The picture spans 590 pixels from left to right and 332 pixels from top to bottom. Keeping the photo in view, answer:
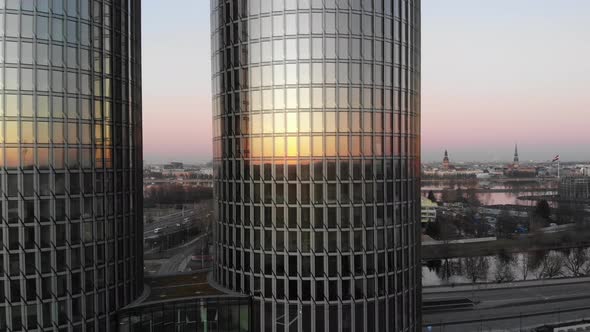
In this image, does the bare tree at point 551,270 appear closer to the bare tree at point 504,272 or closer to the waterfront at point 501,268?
the waterfront at point 501,268

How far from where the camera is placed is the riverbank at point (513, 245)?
114 meters

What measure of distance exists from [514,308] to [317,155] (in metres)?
51.9

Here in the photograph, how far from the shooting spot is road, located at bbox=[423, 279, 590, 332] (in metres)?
64.2

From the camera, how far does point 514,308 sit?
70812 millimetres

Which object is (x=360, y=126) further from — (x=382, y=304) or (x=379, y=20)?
(x=382, y=304)

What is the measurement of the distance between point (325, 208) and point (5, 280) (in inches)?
985

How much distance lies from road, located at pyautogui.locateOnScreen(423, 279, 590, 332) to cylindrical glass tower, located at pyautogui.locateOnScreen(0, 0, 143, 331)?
147 feet

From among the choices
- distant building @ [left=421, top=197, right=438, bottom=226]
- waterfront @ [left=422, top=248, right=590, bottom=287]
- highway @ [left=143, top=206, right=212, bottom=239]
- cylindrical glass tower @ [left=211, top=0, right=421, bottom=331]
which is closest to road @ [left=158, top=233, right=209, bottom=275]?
highway @ [left=143, top=206, right=212, bottom=239]

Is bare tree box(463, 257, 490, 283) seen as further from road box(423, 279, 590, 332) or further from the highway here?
the highway

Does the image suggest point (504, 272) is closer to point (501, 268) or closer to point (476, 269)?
point (501, 268)

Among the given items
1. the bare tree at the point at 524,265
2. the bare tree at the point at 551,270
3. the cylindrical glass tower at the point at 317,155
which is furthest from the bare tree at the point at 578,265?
the cylindrical glass tower at the point at 317,155

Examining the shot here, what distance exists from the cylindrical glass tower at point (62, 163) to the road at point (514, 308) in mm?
44776

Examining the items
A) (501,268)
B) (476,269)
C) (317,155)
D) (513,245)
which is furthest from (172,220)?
(317,155)

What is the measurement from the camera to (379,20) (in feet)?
130
